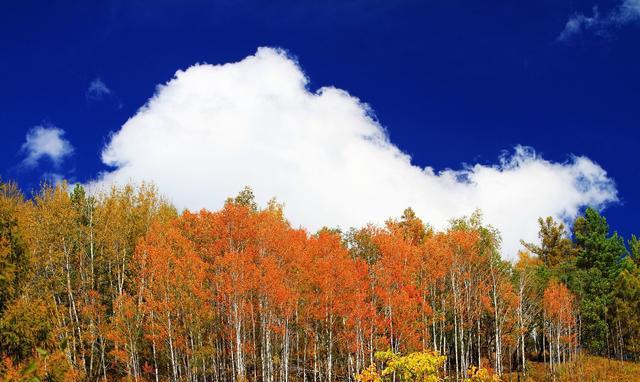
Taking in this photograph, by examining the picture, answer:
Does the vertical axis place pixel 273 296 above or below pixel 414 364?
above

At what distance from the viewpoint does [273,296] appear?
4141 cm

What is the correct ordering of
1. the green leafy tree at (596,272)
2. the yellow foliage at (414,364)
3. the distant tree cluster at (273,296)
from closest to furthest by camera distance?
1. the yellow foliage at (414,364)
2. the distant tree cluster at (273,296)
3. the green leafy tree at (596,272)

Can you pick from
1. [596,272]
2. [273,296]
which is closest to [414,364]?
[273,296]

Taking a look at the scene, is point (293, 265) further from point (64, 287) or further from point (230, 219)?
point (64, 287)

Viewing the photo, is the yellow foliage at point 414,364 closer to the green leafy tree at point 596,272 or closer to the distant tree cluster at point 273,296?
the distant tree cluster at point 273,296

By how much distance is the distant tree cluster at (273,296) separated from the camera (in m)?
41.7

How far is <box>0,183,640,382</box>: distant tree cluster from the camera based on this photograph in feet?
137

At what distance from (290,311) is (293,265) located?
222 inches

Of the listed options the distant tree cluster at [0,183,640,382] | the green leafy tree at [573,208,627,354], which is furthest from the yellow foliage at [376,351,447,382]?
the green leafy tree at [573,208,627,354]

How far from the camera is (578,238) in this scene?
61219 mm

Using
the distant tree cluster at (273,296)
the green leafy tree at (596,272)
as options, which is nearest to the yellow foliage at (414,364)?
the distant tree cluster at (273,296)

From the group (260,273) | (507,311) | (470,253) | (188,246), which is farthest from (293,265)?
(507,311)

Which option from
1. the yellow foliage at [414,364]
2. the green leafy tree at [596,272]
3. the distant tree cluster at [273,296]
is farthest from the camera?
the green leafy tree at [596,272]

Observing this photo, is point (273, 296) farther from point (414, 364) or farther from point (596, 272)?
point (596, 272)
